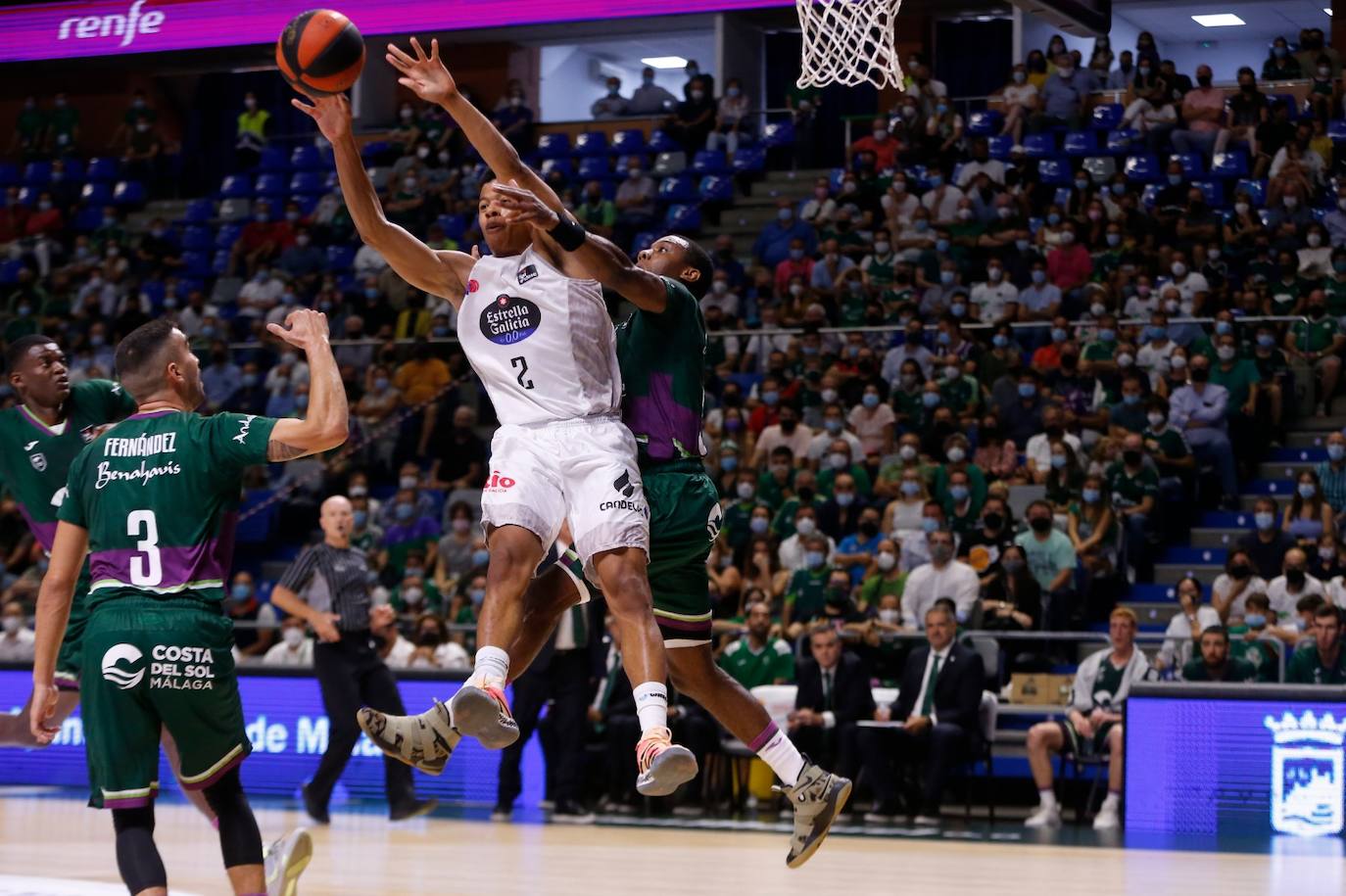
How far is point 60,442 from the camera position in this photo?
26.9 feet

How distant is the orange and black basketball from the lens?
6.54 meters

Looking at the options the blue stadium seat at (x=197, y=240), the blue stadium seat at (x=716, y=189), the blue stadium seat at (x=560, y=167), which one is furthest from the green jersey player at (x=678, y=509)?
the blue stadium seat at (x=197, y=240)

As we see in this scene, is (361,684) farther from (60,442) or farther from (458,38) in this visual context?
(458,38)

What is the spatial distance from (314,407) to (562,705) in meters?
7.26

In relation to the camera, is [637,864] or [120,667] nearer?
[120,667]

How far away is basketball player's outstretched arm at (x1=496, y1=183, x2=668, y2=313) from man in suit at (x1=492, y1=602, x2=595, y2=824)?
6230mm

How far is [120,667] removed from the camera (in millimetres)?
5750

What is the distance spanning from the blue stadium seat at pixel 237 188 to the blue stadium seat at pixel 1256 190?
13.0m

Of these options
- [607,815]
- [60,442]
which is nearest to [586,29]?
[607,815]

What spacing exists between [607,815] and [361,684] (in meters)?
2.09

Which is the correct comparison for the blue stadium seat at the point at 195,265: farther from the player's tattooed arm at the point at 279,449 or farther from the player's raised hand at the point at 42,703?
the player's tattooed arm at the point at 279,449

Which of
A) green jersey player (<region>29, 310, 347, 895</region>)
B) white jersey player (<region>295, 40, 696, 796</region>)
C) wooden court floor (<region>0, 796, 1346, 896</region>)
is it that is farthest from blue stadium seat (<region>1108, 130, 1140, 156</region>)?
green jersey player (<region>29, 310, 347, 895</region>)

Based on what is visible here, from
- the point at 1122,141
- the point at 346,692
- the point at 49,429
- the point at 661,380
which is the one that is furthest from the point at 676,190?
the point at 661,380

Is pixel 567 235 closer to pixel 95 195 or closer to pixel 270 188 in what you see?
pixel 270 188
